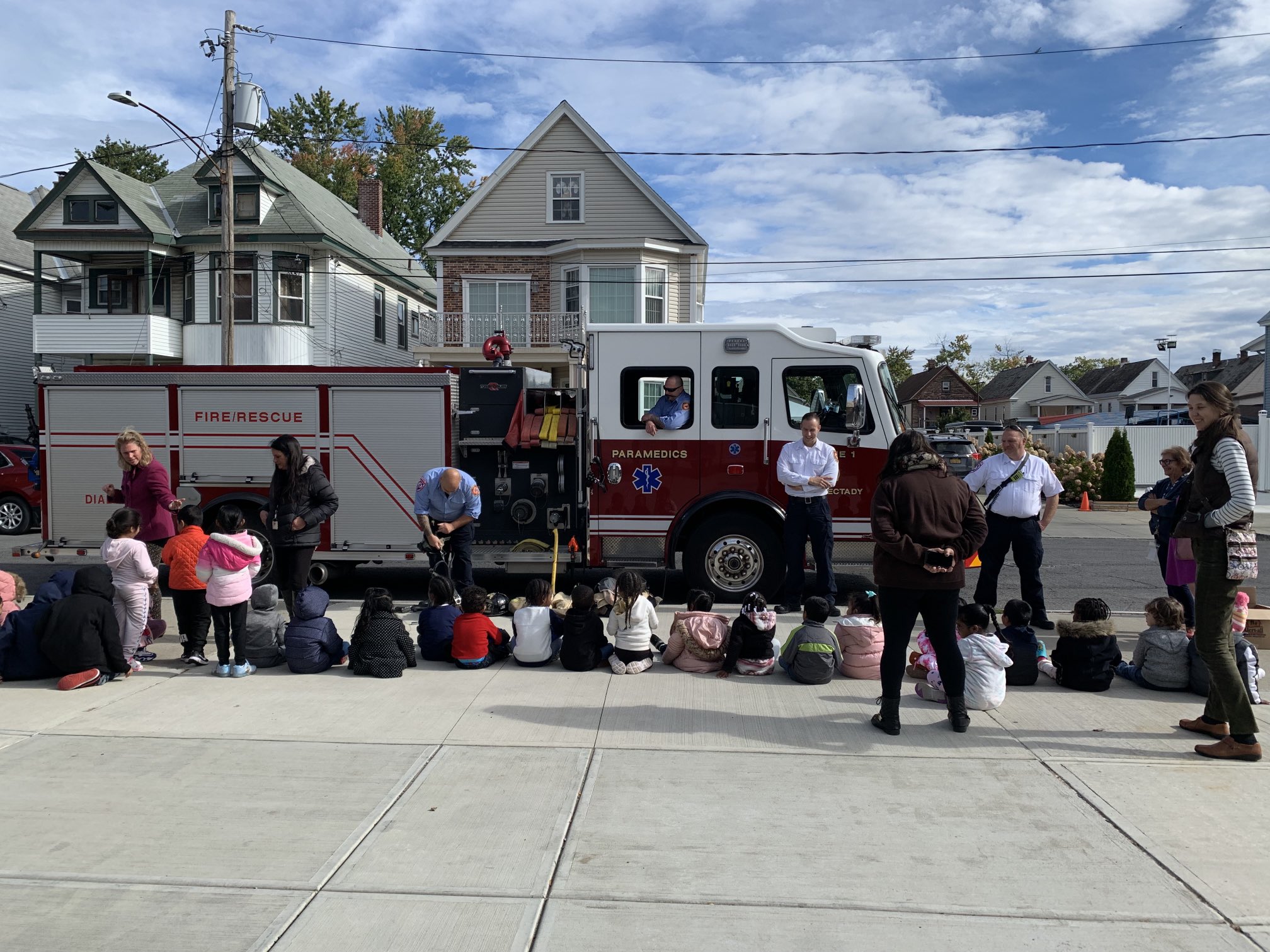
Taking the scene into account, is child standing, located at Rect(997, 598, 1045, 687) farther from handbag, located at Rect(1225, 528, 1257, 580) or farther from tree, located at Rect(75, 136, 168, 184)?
tree, located at Rect(75, 136, 168, 184)

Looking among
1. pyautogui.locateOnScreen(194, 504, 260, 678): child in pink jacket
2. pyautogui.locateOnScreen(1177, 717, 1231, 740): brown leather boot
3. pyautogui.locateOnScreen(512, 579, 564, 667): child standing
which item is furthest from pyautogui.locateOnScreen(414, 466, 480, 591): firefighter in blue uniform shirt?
pyautogui.locateOnScreen(1177, 717, 1231, 740): brown leather boot

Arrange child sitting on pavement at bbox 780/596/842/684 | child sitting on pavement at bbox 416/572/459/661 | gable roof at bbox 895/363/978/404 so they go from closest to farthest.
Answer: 1. child sitting on pavement at bbox 780/596/842/684
2. child sitting on pavement at bbox 416/572/459/661
3. gable roof at bbox 895/363/978/404

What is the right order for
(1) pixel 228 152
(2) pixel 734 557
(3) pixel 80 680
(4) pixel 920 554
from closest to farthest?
(4) pixel 920 554 < (3) pixel 80 680 < (2) pixel 734 557 < (1) pixel 228 152

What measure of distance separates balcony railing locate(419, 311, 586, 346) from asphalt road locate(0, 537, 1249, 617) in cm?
1368

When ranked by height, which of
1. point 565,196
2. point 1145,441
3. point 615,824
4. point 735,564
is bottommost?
point 615,824

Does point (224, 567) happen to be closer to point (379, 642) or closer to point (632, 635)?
point (379, 642)

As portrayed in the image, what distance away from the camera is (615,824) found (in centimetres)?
419

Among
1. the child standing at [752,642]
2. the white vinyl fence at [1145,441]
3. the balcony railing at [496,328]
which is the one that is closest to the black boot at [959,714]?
the child standing at [752,642]

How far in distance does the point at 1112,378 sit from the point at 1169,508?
8463 centimetres

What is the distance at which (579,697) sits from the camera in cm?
627

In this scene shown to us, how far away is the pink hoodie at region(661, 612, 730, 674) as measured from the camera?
22.4ft

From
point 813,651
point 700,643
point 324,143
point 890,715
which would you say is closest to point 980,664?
point 890,715

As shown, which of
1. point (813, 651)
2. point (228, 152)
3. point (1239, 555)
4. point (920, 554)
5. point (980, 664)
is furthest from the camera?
point (228, 152)

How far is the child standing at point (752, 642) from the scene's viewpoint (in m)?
6.65
